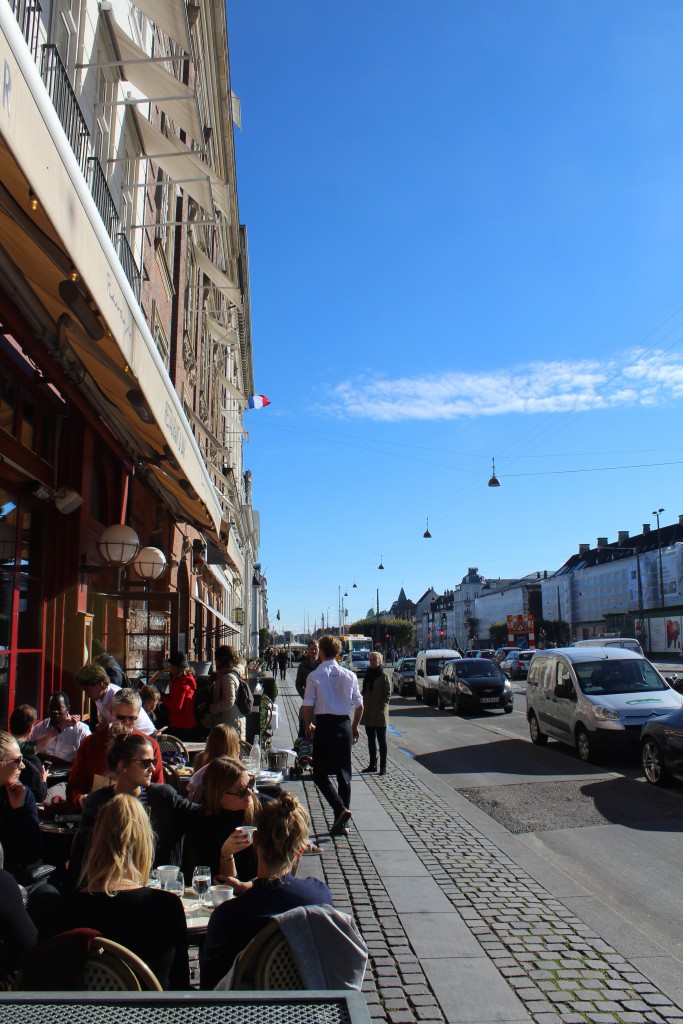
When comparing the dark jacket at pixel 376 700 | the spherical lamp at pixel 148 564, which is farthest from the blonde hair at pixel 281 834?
the spherical lamp at pixel 148 564

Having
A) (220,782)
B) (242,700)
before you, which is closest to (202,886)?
(220,782)

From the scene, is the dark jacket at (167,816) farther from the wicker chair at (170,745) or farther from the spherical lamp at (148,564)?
the spherical lamp at (148,564)

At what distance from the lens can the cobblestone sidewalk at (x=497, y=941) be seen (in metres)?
4.11

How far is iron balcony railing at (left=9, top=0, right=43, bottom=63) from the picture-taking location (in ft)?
22.2

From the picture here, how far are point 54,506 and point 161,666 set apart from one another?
8358 millimetres

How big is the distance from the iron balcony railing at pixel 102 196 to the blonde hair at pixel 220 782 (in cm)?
687

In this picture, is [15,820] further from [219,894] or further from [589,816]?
[589,816]

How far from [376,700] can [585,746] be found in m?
3.82

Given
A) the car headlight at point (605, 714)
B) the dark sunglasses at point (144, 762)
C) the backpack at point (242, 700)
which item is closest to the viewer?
the dark sunglasses at point (144, 762)

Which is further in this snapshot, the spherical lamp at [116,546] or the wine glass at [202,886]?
the spherical lamp at [116,546]

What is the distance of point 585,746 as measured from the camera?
13.1 metres

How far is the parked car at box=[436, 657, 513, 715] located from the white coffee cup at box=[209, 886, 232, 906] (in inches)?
782

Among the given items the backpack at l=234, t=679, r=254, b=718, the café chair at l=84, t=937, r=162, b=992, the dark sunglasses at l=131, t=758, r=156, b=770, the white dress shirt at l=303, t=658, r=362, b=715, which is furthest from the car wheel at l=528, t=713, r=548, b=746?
the café chair at l=84, t=937, r=162, b=992

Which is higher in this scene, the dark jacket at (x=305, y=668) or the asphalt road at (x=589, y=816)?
the dark jacket at (x=305, y=668)
